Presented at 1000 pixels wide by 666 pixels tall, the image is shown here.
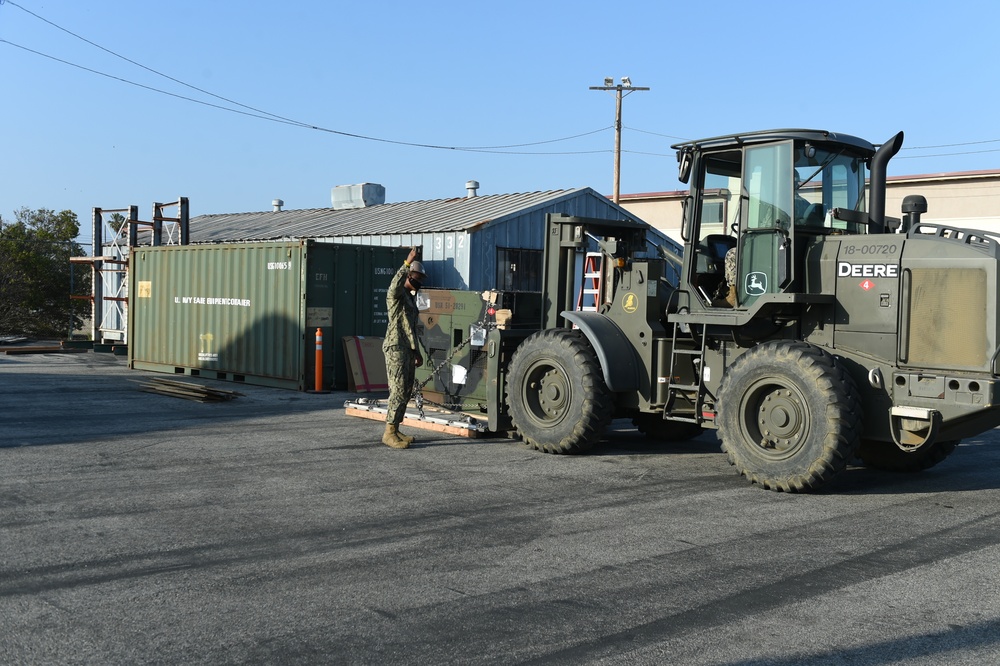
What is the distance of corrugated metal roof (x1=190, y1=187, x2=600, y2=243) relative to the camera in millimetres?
21203

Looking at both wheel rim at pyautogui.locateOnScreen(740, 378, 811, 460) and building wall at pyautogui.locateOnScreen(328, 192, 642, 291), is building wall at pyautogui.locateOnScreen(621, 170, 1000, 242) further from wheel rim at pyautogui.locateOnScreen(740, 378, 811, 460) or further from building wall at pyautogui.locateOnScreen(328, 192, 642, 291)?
wheel rim at pyautogui.locateOnScreen(740, 378, 811, 460)

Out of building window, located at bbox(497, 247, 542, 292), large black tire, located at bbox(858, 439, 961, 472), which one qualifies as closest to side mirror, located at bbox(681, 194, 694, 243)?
large black tire, located at bbox(858, 439, 961, 472)

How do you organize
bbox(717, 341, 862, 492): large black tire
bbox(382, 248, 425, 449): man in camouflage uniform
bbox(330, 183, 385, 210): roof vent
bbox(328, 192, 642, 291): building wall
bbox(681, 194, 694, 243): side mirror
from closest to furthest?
bbox(717, 341, 862, 492): large black tire < bbox(681, 194, 694, 243): side mirror < bbox(382, 248, 425, 449): man in camouflage uniform < bbox(328, 192, 642, 291): building wall < bbox(330, 183, 385, 210): roof vent

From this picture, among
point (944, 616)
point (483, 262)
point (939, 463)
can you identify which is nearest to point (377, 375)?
point (483, 262)

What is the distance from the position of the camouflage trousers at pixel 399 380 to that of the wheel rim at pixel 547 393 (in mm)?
1349

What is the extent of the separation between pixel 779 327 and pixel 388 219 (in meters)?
15.6

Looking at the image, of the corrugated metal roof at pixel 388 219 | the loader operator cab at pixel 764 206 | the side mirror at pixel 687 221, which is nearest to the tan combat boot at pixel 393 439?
the loader operator cab at pixel 764 206

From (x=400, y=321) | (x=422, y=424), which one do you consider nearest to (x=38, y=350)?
(x=422, y=424)

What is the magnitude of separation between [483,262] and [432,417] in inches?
331

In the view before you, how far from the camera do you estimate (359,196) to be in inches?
1104

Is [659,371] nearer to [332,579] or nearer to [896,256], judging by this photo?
[896,256]

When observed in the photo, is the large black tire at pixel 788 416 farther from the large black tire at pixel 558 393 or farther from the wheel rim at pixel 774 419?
the large black tire at pixel 558 393

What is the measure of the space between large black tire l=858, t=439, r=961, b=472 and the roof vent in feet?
65.2

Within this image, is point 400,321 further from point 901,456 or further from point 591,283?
point 901,456
